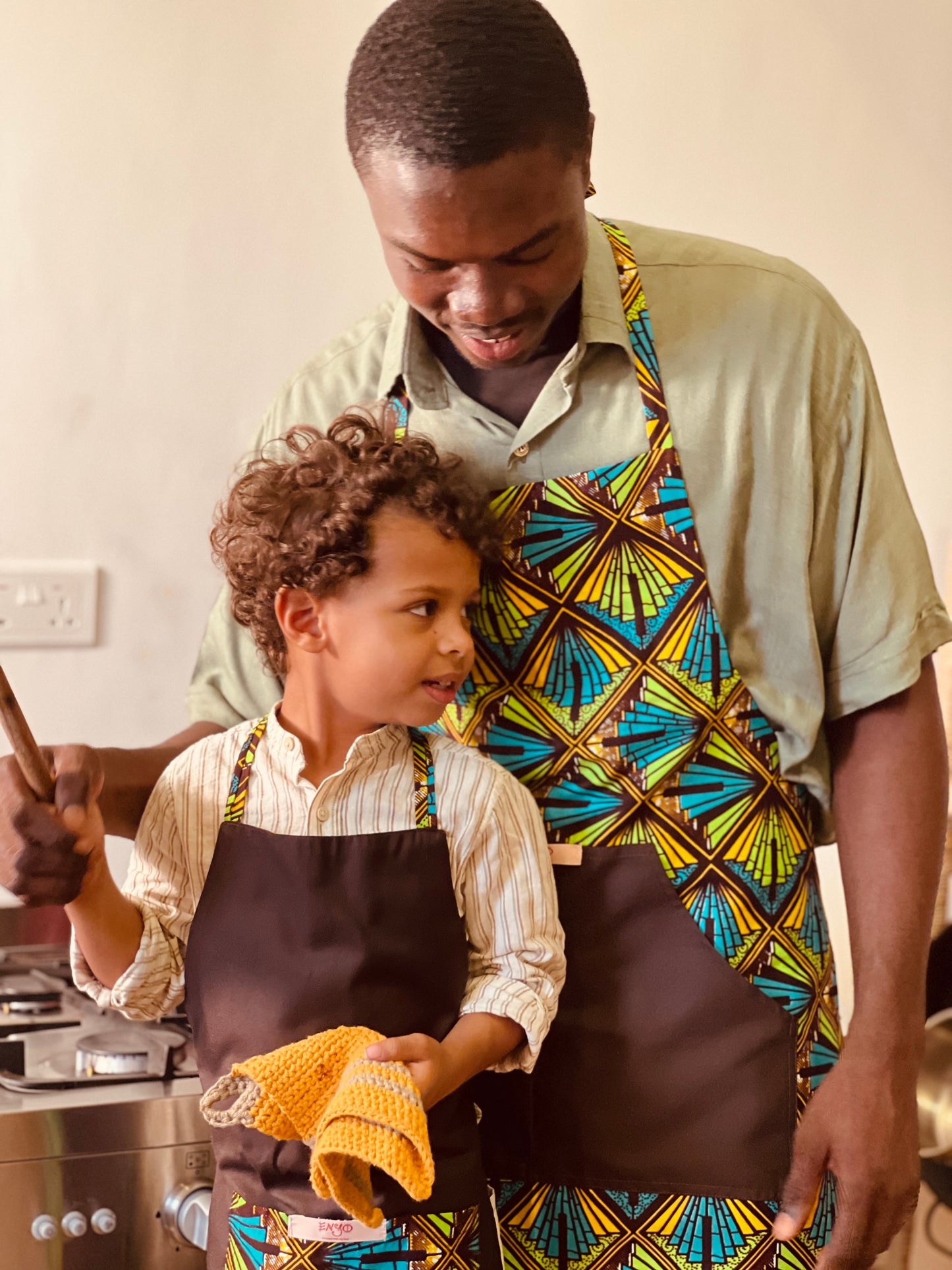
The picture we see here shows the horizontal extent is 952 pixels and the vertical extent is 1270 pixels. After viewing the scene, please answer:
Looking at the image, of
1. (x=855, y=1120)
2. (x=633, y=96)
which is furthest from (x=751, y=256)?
(x=633, y=96)

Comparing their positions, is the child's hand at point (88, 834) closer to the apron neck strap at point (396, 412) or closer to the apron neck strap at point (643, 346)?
the apron neck strap at point (396, 412)

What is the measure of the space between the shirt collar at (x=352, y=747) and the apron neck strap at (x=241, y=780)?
0.04 feet

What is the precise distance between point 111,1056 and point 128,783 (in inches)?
16.9

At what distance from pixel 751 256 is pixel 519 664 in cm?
38

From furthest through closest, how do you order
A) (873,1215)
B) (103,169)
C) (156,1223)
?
(103,169), (156,1223), (873,1215)

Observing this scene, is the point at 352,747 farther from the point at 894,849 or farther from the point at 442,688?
the point at 894,849

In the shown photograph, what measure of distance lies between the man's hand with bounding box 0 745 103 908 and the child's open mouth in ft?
0.87

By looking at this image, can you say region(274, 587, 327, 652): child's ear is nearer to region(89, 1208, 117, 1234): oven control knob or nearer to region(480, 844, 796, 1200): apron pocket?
region(480, 844, 796, 1200): apron pocket

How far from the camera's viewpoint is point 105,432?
154 centimetres

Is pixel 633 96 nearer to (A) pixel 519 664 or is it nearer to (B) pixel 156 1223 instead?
(A) pixel 519 664

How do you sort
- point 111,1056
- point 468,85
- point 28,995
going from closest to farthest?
1. point 468,85
2. point 111,1056
3. point 28,995

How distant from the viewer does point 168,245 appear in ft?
5.04

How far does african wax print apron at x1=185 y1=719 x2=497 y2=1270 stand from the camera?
3.00 ft

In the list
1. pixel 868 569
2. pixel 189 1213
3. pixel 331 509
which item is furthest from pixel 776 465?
pixel 189 1213
